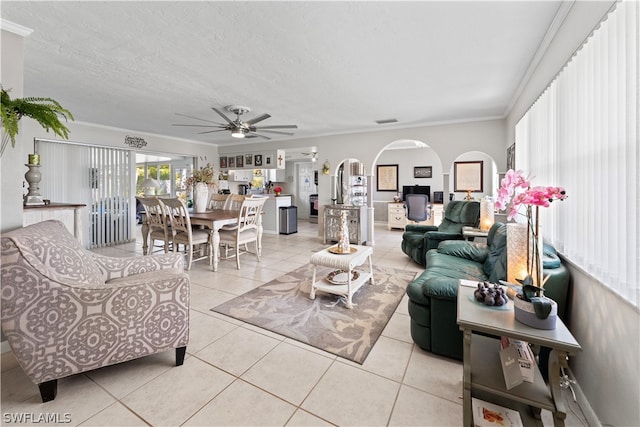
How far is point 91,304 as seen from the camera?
1498 mm

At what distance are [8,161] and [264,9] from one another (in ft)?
6.87

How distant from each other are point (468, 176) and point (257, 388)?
7848 mm

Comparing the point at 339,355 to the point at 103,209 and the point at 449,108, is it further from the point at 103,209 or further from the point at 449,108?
the point at 103,209

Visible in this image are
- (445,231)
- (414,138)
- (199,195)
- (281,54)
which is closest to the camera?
(281,54)

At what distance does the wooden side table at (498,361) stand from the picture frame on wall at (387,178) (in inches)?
291

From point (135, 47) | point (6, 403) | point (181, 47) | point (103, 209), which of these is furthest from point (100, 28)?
point (103, 209)

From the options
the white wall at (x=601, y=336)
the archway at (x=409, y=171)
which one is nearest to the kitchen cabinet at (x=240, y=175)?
the archway at (x=409, y=171)

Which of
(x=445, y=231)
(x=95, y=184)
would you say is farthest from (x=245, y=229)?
(x=95, y=184)

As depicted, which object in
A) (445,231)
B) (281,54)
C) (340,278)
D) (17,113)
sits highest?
(281,54)

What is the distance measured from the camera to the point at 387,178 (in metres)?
8.76

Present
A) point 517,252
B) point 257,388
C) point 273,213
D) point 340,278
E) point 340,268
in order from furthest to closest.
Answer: point 273,213 → point 340,278 → point 340,268 → point 517,252 → point 257,388

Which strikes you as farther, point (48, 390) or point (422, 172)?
point (422, 172)

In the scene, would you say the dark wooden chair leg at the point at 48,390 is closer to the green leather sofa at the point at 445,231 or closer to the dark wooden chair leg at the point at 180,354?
the dark wooden chair leg at the point at 180,354

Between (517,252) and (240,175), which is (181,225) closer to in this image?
(517,252)
